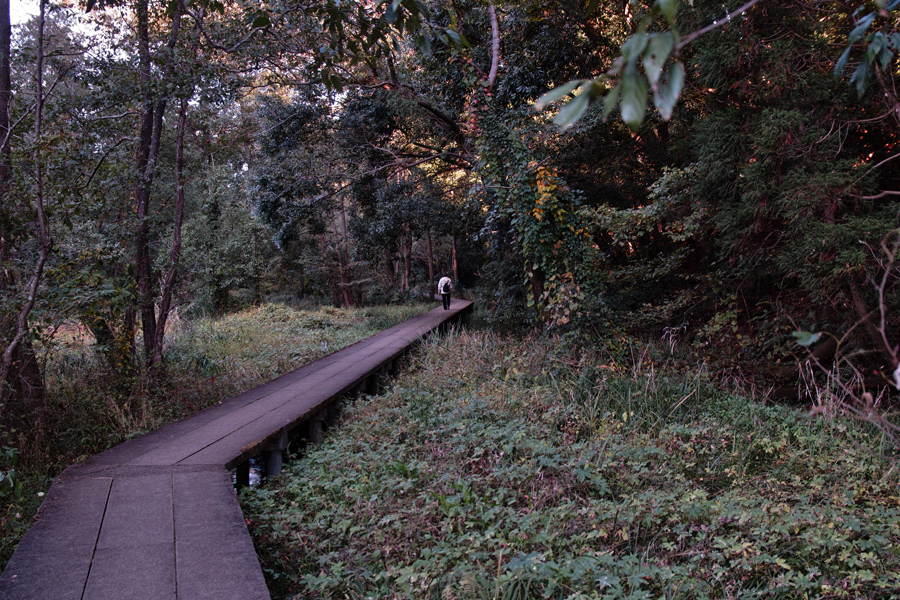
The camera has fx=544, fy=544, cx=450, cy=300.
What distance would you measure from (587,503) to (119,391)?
5.28 metres

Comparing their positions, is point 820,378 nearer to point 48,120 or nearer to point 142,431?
point 142,431

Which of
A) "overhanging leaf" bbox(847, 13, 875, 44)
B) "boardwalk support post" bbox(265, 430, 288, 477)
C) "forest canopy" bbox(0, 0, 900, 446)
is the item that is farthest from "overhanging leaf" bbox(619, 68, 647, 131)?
"boardwalk support post" bbox(265, 430, 288, 477)

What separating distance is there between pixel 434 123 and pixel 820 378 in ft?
29.7

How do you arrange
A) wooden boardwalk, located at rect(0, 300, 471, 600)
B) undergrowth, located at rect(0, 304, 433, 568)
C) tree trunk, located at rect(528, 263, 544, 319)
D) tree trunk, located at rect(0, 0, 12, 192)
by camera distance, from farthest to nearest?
tree trunk, located at rect(528, 263, 544, 319), tree trunk, located at rect(0, 0, 12, 192), undergrowth, located at rect(0, 304, 433, 568), wooden boardwalk, located at rect(0, 300, 471, 600)

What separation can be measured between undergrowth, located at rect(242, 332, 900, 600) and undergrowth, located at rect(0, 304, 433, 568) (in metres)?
1.61

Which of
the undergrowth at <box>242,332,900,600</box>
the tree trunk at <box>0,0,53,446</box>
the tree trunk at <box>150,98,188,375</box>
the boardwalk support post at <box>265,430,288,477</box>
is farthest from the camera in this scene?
the tree trunk at <box>150,98,188,375</box>

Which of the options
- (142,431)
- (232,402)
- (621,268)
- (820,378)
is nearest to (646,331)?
(621,268)

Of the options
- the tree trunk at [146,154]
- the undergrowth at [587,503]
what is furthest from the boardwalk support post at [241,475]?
the tree trunk at [146,154]

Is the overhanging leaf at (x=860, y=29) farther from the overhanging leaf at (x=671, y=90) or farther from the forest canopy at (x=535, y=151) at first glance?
the overhanging leaf at (x=671, y=90)

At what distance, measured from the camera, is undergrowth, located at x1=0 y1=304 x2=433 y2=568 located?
4.01 metres

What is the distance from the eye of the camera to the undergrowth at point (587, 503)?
274 cm

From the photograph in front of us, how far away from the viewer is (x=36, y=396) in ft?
16.8

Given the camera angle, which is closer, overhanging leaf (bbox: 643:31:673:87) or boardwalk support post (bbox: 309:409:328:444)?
overhanging leaf (bbox: 643:31:673:87)

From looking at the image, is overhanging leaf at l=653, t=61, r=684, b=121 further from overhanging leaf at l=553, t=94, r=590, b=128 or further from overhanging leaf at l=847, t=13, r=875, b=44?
overhanging leaf at l=847, t=13, r=875, b=44
